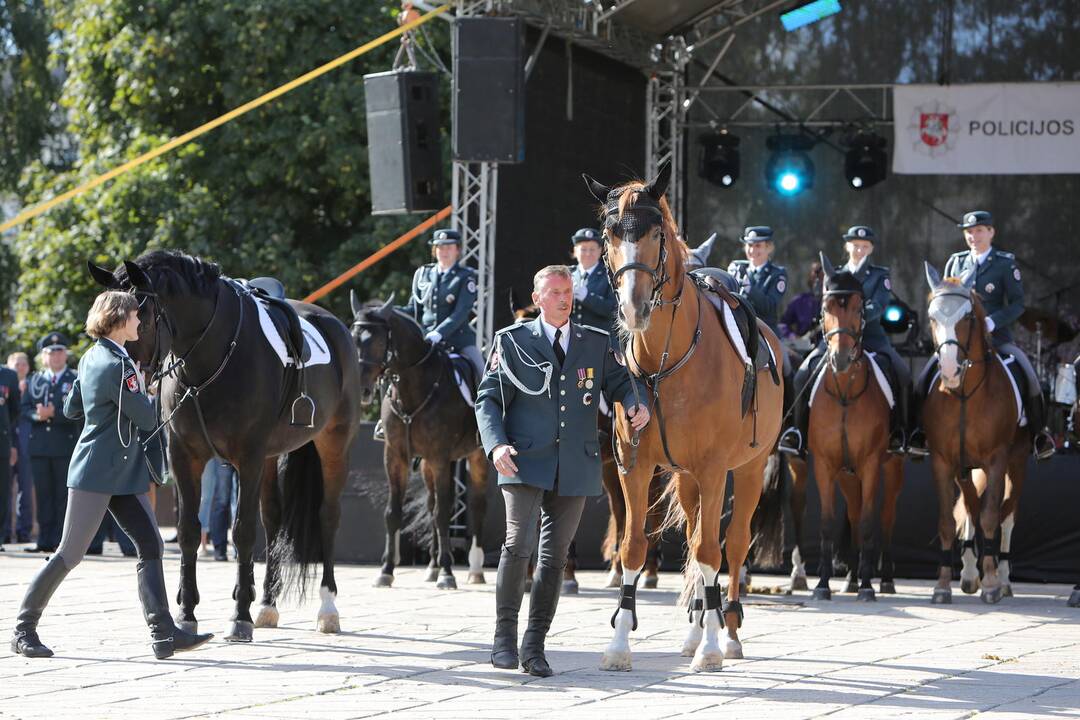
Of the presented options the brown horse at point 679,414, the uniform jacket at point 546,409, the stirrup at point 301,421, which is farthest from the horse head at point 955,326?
the stirrup at point 301,421

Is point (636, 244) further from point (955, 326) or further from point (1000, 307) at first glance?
point (1000, 307)

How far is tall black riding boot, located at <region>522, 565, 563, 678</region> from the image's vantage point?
722 cm

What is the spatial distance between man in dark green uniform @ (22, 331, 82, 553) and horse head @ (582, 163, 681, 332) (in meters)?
9.58

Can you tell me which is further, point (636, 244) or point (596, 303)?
point (596, 303)

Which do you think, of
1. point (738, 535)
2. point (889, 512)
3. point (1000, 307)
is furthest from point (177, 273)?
point (1000, 307)

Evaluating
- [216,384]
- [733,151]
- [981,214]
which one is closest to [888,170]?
[733,151]

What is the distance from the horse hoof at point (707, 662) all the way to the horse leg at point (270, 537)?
110 inches

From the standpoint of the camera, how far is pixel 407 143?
1323 centimetres

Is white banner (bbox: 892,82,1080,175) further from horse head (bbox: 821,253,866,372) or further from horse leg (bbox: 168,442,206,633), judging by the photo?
horse leg (bbox: 168,442,206,633)

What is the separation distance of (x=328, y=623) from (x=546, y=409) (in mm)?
2391

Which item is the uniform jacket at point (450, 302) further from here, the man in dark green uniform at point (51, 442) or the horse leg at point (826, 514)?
the man in dark green uniform at point (51, 442)

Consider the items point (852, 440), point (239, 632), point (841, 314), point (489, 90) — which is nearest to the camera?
point (239, 632)

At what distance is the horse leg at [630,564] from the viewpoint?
24.6 ft

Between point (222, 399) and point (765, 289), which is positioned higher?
point (765, 289)
